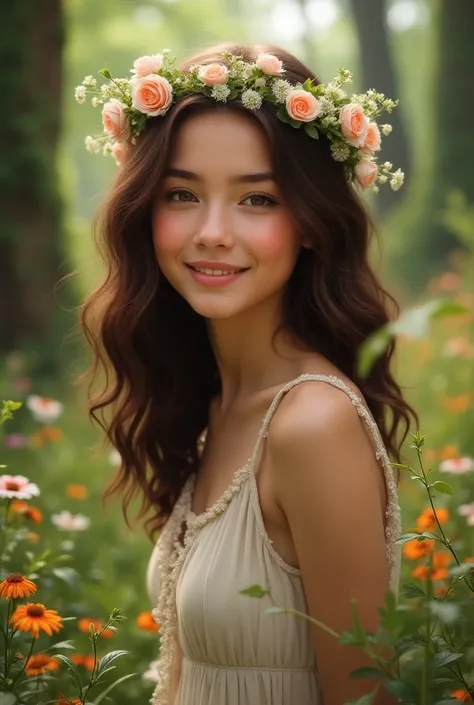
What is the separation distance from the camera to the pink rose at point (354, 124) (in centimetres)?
200

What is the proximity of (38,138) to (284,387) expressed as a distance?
4836mm

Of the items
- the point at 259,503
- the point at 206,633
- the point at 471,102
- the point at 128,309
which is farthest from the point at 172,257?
the point at 471,102

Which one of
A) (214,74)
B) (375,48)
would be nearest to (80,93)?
(214,74)

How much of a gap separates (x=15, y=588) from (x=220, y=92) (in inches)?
40.7

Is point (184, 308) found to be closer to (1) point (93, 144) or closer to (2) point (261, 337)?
(2) point (261, 337)

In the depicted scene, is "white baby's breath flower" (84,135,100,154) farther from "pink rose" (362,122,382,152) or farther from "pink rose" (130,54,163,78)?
"pink rose" (362,122,382,152)

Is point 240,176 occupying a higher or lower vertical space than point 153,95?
→ lower

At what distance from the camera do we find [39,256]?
6.39 m

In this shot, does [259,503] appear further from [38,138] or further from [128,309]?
Result: [38,138]

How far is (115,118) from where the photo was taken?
2.12 meters

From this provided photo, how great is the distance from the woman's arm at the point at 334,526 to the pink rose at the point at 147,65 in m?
0.83

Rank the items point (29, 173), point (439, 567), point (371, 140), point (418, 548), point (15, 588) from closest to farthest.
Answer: point (15, 588)
point (371, 140)
point (418, 548)
point (439, 567)
point (29, 173)

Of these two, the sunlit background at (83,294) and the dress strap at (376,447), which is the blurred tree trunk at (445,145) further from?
the dress strap at (376,447)

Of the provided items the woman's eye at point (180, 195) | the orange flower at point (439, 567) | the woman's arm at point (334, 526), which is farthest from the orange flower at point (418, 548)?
the woman's eye at point (180, 195)
